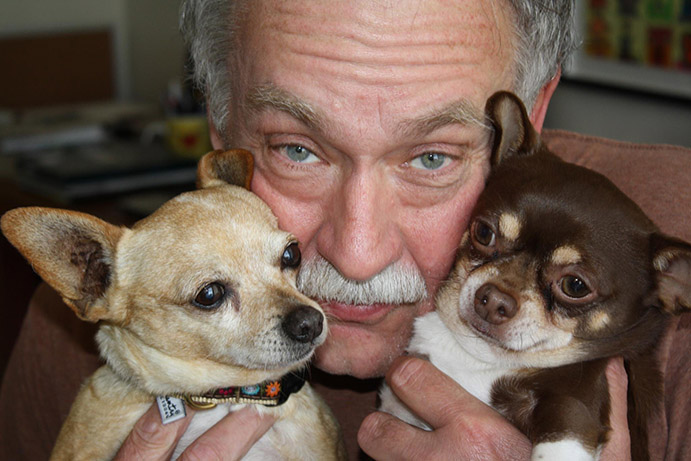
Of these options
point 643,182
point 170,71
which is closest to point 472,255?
point 643,182

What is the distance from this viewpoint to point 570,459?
1.50 m

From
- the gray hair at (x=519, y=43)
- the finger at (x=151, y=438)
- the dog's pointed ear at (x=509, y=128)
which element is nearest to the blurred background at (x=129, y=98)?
the gray hair at (x=519, y=43)

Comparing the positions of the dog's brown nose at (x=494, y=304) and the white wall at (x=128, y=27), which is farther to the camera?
the white wall at (x=128, y=27)

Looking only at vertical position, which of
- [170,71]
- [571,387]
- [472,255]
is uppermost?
[472,255]

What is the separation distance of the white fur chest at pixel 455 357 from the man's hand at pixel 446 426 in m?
0.05

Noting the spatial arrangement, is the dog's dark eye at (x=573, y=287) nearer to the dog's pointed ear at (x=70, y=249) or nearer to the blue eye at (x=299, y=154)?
the blue eye at (x=299, y=154)

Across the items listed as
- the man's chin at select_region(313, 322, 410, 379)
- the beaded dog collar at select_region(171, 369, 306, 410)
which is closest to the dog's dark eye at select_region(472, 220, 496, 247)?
the man's chin at select_region(313, 322, 410, 379)

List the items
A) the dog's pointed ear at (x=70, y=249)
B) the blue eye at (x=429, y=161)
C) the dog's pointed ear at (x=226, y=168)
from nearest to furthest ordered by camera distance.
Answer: the dog's pointed ear at (x=70, y=249) < the blue eye at (x=429, y=161) < the dog's pointed ear at (x=226, y=168)

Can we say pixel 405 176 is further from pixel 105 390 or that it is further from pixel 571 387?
pixel 105 390

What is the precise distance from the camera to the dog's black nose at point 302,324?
1659 mm

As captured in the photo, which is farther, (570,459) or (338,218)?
(338,218)

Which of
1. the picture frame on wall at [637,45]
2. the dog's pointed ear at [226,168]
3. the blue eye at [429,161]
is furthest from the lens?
the picture frame on wall at [637,45]

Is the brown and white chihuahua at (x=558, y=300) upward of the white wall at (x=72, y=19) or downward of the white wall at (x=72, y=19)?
upward

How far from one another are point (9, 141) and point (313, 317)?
4487 millimetres
